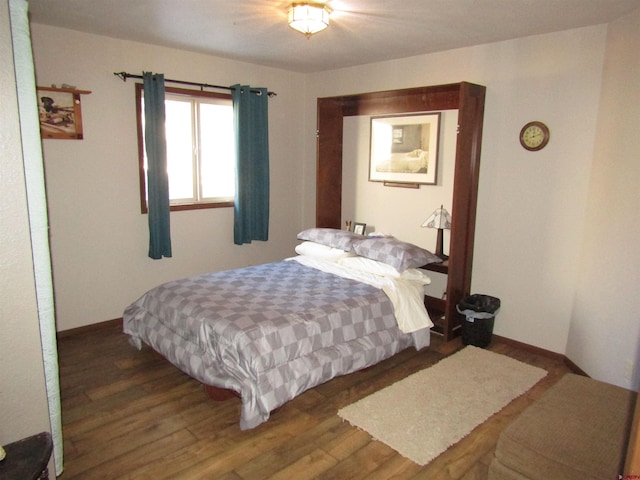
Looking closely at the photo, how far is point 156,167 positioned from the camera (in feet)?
13.5

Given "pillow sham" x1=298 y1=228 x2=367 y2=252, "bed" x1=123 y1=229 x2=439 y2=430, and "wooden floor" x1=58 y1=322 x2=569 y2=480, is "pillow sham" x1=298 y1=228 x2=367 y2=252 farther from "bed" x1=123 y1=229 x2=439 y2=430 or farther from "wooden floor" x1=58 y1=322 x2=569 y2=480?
"wooden floor" x1=58 y1=322 x2=569 y2=480

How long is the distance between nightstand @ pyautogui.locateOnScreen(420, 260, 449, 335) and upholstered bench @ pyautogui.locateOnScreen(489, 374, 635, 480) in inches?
74.2

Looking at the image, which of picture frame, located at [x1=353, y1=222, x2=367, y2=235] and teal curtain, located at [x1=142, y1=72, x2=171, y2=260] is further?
picture frame, located at [x1=353, y1=222, x2=367, y2=235]

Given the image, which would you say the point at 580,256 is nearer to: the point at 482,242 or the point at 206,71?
the point at 482,242

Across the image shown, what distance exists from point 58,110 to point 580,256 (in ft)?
14.0

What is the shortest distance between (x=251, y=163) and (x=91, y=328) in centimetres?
221

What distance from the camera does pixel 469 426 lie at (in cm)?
267

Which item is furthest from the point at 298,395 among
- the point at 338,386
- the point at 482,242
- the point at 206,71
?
the point at 206,71

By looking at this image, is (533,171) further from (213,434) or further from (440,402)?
(213,434)

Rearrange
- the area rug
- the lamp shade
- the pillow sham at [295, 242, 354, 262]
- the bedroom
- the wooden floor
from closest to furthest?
the wooden floor
the area rug
the bedroom
the lamp shade
the pillow sham at [295, 242, 354, 262]

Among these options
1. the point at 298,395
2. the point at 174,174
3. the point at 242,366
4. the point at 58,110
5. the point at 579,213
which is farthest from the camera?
the point at 174,174

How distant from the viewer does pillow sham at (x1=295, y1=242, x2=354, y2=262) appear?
13.6 feet

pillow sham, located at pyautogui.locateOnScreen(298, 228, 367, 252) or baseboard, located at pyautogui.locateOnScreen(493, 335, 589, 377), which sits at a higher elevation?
pillow sham, located at pyautogui.locateOnScreen(298, 228, 367, 252)

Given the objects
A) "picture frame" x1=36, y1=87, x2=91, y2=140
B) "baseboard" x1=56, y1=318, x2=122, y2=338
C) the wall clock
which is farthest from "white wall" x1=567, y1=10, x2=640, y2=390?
"picture frame" x1=36, y1=87, x2=91, y2=140
